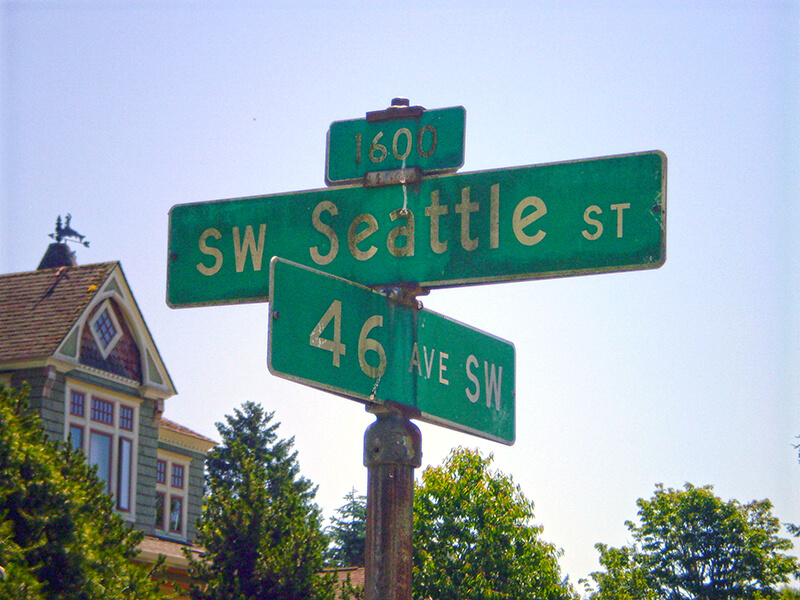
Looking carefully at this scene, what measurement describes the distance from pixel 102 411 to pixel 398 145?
1915 centimetres

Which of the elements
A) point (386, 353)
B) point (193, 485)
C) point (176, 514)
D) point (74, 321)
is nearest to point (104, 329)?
point (74, 321)

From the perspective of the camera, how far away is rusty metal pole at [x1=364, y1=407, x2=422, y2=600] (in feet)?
12.3

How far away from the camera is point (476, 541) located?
1609 inches

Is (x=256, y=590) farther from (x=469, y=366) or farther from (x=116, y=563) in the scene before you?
(x=469, y=366)

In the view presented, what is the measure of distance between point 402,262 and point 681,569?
67346 mm

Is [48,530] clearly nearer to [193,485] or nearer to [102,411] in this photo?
[102,411]

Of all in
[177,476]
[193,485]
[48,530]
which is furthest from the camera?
[193,485]

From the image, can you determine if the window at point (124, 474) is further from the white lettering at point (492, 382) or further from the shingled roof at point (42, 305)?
the white lettering at point (492, 382)

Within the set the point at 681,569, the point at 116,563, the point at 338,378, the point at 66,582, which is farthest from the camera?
the point at 681,569

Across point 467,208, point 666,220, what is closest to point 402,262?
point 467,208

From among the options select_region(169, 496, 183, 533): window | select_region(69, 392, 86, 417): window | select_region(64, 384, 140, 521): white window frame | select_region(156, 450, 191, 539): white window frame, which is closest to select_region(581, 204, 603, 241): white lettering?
select_region(64, 384, 140, 521): white window frame

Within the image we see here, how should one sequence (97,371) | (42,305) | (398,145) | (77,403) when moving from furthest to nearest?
(42,305) → (97,371) → (77,403) → (398,145)

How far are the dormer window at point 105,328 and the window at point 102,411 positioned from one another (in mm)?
909

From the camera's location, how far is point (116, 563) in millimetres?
10938
